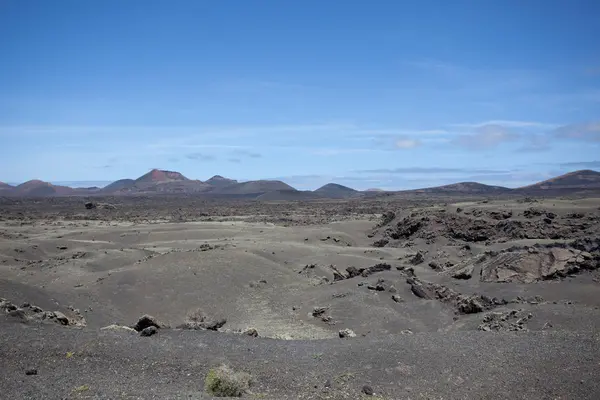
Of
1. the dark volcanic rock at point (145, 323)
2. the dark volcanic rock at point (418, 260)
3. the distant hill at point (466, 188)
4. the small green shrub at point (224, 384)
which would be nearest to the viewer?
the small green shrub at point (224, 384)

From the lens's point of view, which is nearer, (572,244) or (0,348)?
(0,348)

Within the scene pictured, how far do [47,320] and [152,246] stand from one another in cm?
1893

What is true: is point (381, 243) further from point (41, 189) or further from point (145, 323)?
point (41, 189)

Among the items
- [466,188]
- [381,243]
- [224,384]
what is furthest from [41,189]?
[224,384]

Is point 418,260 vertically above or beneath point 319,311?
above

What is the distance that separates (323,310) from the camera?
15.7 metres

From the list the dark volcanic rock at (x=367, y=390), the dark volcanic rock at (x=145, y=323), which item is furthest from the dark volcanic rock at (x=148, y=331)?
the dark volcanic rock at (x=367, y=390)

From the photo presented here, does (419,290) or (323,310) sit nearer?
(323,310)

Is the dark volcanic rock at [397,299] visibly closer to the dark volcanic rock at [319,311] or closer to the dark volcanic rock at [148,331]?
the dark volcanic rock at [319,311]

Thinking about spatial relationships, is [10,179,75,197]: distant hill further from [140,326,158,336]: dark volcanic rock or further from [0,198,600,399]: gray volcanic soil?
[140,326,158,336]: dark volcanic rock

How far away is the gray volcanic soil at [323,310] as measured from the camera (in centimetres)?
792

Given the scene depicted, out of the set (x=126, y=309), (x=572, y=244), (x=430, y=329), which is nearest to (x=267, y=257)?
(x=126, y=309)

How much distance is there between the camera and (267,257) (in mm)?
24344

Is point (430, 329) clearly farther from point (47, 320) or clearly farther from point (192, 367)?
point (47, 320)
